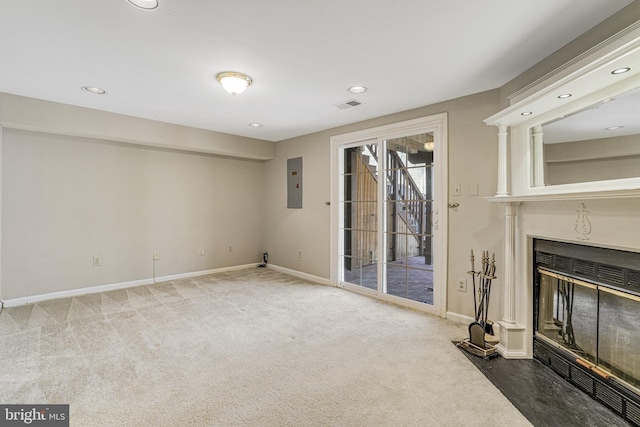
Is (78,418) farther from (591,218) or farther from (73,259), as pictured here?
(591,218)

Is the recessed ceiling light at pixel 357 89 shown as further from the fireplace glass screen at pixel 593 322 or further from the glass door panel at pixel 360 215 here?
the fireplace glass screen at pixel 593 322

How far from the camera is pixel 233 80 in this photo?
2.61 metres

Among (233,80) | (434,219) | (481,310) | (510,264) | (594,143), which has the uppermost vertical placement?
(233,80)

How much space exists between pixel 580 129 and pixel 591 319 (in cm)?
127

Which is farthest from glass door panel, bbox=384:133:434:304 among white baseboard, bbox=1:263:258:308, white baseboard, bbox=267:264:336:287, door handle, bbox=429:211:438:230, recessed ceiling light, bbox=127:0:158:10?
white baseboard, bbox=1:263:258:308

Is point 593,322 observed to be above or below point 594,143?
below

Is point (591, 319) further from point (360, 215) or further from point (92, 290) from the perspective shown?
point (92, 290)

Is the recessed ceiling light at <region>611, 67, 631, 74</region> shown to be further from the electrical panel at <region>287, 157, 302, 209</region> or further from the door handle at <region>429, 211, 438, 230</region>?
the electrical panel at <region>287, 157, 302, 209</region>

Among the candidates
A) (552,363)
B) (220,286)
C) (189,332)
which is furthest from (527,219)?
(220,286)

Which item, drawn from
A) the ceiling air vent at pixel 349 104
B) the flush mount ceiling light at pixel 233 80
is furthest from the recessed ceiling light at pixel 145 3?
the ceiling air vent at pixel 349 104

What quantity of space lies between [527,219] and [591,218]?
0.55 m

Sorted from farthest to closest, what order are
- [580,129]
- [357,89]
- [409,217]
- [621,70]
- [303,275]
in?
[303,275] < [409,217] < [357,89] < [580,129] < [621,70]

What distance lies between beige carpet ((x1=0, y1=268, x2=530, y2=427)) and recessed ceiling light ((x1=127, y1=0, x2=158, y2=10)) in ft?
7.78

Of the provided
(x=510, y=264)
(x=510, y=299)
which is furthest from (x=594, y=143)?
(x=510, y=299)
